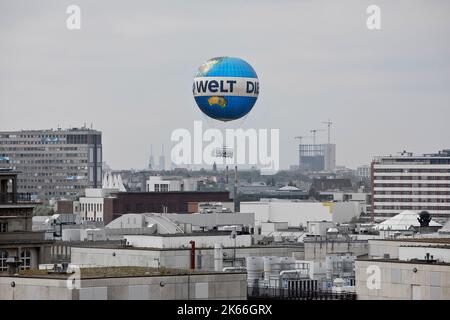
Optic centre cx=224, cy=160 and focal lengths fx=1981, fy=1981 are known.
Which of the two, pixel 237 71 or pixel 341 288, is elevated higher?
pixel 237 71

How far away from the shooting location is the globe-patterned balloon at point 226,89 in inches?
5566

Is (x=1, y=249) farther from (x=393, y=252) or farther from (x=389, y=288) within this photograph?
(x=389, y=288)

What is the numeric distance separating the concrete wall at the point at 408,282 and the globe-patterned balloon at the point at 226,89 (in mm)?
71903

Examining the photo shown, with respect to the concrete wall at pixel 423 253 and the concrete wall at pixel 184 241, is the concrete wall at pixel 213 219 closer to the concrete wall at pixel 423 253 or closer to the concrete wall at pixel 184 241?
the concrete wall at pixel 184 241

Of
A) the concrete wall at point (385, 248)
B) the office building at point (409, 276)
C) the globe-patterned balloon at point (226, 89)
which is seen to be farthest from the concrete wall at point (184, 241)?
the globe-patterned balloon at point (226, 89)

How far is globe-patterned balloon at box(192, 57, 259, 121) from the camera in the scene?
141375mm

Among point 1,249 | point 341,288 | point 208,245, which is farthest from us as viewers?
point 208,245

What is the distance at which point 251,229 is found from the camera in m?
148

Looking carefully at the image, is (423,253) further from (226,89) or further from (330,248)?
(226,89)

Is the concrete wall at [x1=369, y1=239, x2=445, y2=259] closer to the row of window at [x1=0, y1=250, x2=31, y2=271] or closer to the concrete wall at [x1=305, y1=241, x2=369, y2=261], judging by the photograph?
the concrete wall at [x1=305, y1=241, x2=369, y2=261]

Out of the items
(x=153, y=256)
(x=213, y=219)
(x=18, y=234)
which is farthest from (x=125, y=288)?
(x=213, y=219)

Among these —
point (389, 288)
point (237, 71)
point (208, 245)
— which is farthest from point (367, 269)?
point (237, 71)
